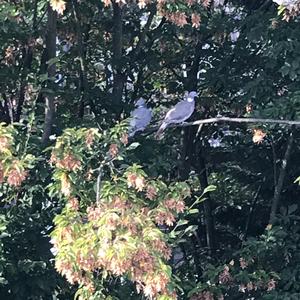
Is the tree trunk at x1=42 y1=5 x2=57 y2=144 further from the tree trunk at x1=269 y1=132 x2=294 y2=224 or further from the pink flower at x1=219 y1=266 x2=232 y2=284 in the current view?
the tree trunk at x1=269 y1=132 x2=294 y2=224

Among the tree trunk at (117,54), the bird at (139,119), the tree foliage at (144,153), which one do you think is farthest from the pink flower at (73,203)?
the tree trunk at (117,54)

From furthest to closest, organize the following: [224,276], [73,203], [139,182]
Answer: [224,276] → [73,203] → [139,182]

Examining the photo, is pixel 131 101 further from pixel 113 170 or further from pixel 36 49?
pixel 113 170

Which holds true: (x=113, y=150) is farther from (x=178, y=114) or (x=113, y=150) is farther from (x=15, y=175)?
(x=178, y=114)

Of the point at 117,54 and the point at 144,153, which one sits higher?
the point at 117,54

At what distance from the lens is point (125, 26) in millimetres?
5906

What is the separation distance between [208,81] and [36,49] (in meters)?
1.30

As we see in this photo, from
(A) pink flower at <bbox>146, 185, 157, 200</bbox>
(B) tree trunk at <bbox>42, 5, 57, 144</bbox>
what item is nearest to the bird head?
(B) tree trunk at <bbox>42, 5, 57, 144</bbox>

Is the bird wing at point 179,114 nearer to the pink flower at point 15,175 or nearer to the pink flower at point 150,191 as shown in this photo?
the pink flower at point 150,191

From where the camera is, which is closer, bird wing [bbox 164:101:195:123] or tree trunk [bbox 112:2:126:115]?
bird wing [bbox 164:101:195:123]

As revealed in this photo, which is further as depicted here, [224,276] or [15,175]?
[224,276]

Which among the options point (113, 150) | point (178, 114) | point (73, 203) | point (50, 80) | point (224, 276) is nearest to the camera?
point (73, 203)

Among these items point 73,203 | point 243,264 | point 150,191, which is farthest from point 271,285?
point 73,203

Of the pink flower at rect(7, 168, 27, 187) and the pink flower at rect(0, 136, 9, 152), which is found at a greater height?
the pink flower at rect(0, 136, 9, 152)
